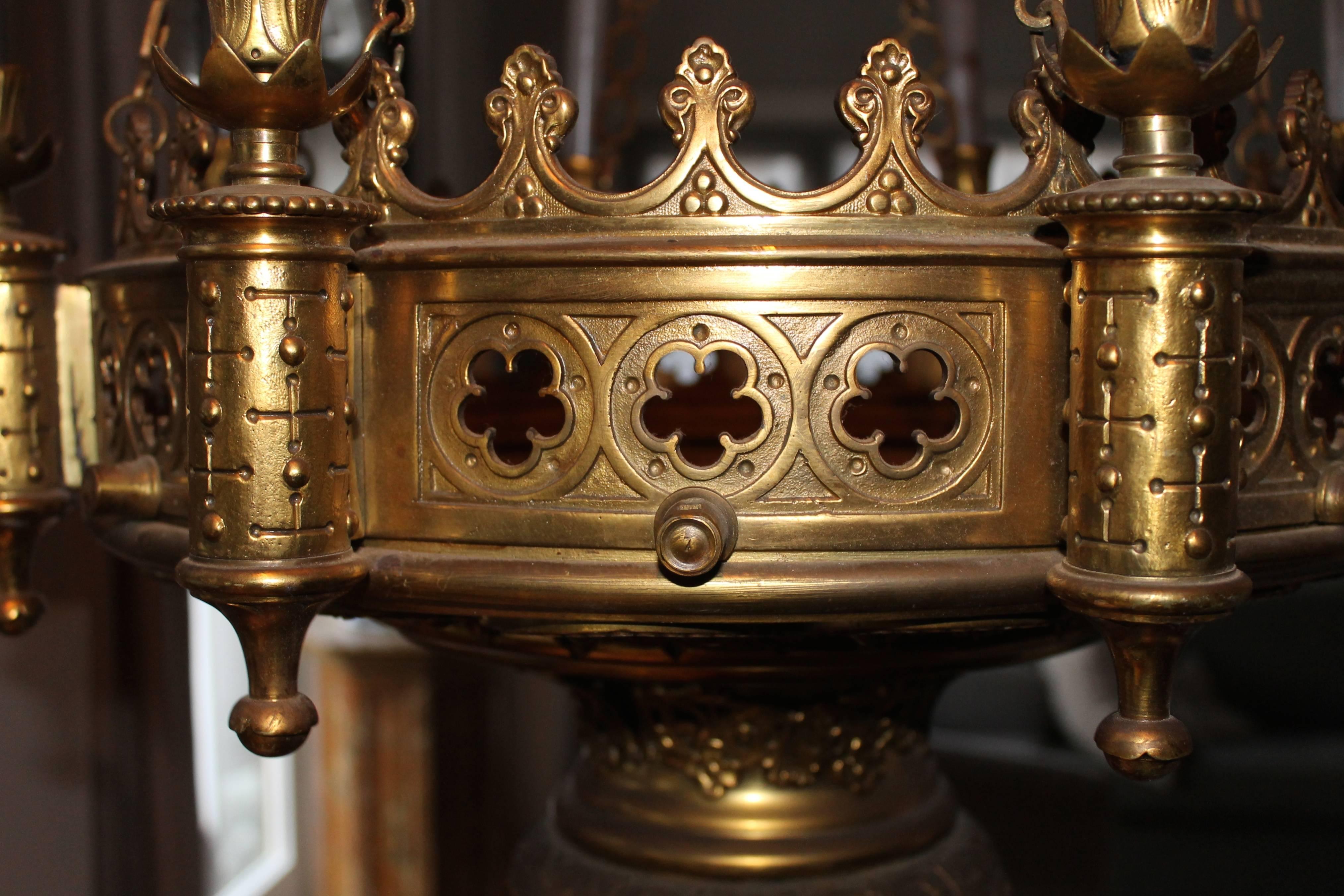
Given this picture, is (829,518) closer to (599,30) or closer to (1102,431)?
(1102,431)

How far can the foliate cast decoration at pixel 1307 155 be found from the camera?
0.69 metres

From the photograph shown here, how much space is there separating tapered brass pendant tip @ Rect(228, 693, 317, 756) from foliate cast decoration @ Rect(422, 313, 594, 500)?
118 millimetres

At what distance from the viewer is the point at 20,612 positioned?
87 cm

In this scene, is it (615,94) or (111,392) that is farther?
(615,94)

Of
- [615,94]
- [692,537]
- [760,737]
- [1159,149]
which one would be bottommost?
[760,737]

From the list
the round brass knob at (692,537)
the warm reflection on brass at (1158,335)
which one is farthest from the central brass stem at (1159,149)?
the round brass knob at (692,537)

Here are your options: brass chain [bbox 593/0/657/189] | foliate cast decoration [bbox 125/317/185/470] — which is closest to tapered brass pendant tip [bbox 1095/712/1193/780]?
foliate cast decoration [bbox 125/317/185/470]

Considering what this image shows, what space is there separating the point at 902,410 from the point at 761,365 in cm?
53

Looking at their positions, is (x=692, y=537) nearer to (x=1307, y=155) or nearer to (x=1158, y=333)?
(x=1158, y=333)

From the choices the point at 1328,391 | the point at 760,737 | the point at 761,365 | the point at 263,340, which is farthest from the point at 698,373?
the point at 1328,391

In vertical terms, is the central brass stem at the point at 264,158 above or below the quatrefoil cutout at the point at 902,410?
above

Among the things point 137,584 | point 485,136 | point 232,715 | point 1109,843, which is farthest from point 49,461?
point 1109,843

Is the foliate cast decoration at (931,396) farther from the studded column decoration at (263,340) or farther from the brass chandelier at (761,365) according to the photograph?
the studded column decoration at (263,340)

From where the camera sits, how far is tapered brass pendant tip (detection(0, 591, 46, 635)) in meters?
0.87
